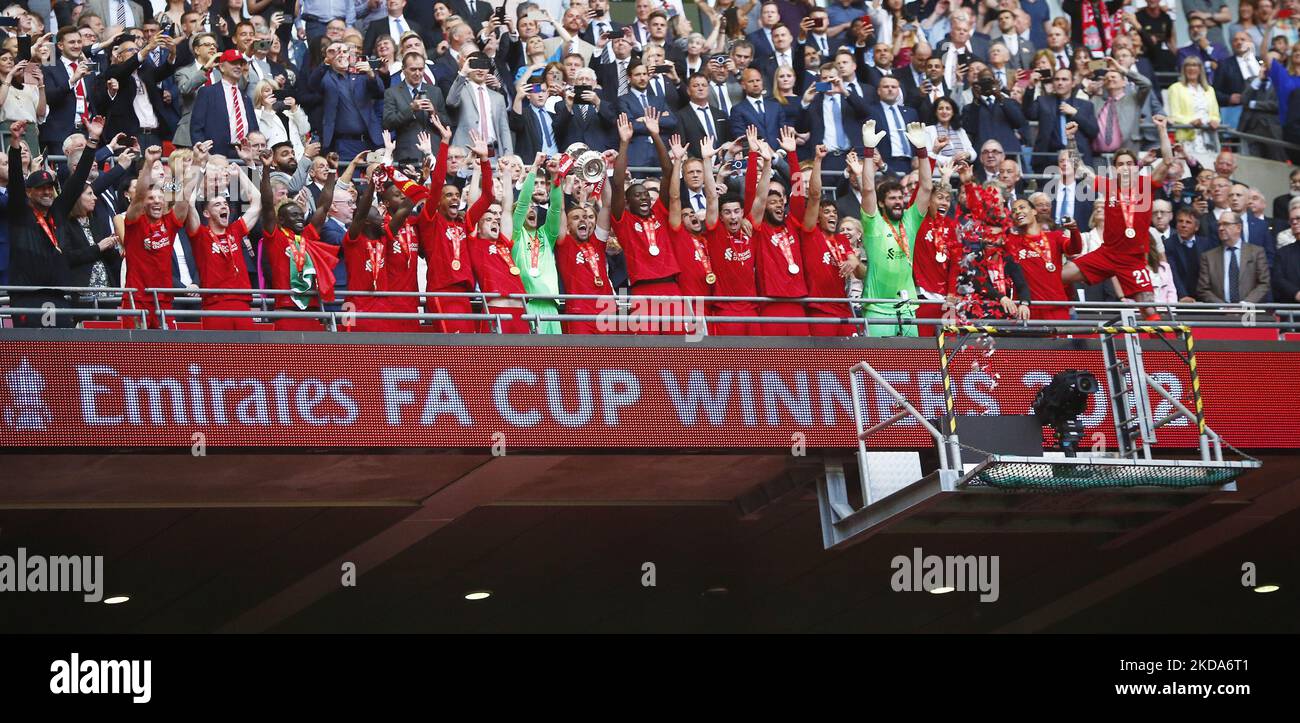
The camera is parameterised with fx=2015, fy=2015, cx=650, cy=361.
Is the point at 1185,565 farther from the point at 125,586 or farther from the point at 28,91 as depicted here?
A: the point at 28,91

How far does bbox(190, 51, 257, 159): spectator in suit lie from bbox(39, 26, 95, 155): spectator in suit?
0.89 metres

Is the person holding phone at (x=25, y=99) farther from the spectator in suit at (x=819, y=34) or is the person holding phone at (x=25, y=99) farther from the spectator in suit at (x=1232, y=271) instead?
the spectator in suit at (x=1232, y=271)

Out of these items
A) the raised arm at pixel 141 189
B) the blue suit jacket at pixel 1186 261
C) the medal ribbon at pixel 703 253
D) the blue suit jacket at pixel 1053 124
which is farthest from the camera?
the blue suit jacket at pixel 1053 124

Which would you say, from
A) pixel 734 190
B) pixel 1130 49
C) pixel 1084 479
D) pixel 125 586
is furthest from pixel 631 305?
pixel 1130 49

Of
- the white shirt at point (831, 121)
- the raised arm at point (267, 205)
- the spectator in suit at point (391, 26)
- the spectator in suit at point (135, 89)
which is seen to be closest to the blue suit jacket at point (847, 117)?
the white shirt at point (831, 121)

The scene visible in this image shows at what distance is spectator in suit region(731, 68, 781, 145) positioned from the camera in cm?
1881

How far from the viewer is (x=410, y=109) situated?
1753 centimetres

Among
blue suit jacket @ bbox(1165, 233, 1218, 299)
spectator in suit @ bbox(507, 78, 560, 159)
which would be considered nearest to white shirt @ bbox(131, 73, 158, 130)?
spectator in suit @ bbox(507, 78, 560, 159)

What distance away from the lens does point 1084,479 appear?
541 inches

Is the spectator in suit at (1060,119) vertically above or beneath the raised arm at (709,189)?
above

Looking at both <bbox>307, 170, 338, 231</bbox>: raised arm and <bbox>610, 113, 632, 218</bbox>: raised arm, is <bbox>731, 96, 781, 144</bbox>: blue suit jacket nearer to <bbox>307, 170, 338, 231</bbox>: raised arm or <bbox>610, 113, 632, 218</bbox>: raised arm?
<bbox>610, 113, 632, 218</bbox>: raised arm

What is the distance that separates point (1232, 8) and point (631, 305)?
1278 cm

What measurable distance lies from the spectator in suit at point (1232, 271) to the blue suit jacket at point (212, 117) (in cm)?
855

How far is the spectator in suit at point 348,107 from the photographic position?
1772cm
